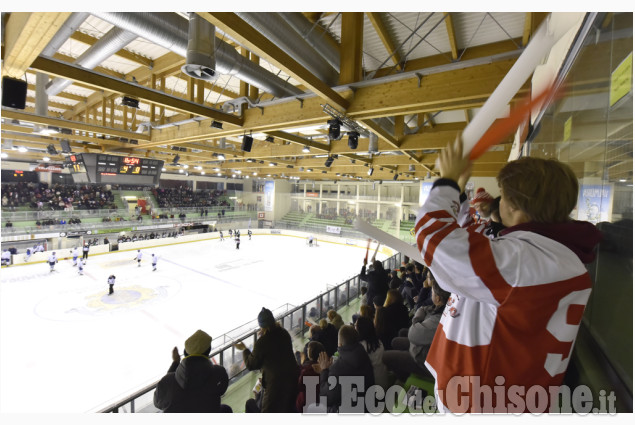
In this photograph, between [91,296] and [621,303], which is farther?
[91,296]

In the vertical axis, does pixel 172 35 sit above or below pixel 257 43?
above

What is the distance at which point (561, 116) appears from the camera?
82.6 inches

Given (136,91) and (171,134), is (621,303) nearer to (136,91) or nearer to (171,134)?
(136,91)

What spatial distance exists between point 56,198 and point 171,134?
940 inches

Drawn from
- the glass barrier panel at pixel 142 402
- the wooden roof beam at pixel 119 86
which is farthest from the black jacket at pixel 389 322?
the wooden roof beam at pixel 119 86

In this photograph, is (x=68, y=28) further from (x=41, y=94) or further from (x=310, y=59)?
(x=41, y=94)

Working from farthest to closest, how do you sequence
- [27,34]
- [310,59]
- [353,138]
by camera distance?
[353,138], [310,59], [27,34]

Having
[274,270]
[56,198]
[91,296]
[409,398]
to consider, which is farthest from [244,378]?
[56,198]

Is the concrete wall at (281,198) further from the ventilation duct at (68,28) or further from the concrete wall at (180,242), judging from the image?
the ventilation duct at (68,28)

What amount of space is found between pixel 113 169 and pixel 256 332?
10139 millimetres

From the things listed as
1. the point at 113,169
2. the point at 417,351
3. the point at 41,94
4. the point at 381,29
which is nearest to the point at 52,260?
the point at 113,169

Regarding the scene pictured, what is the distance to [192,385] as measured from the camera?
2268 mm

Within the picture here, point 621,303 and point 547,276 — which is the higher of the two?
point 547,276

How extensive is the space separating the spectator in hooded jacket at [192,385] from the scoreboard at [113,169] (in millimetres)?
11501
